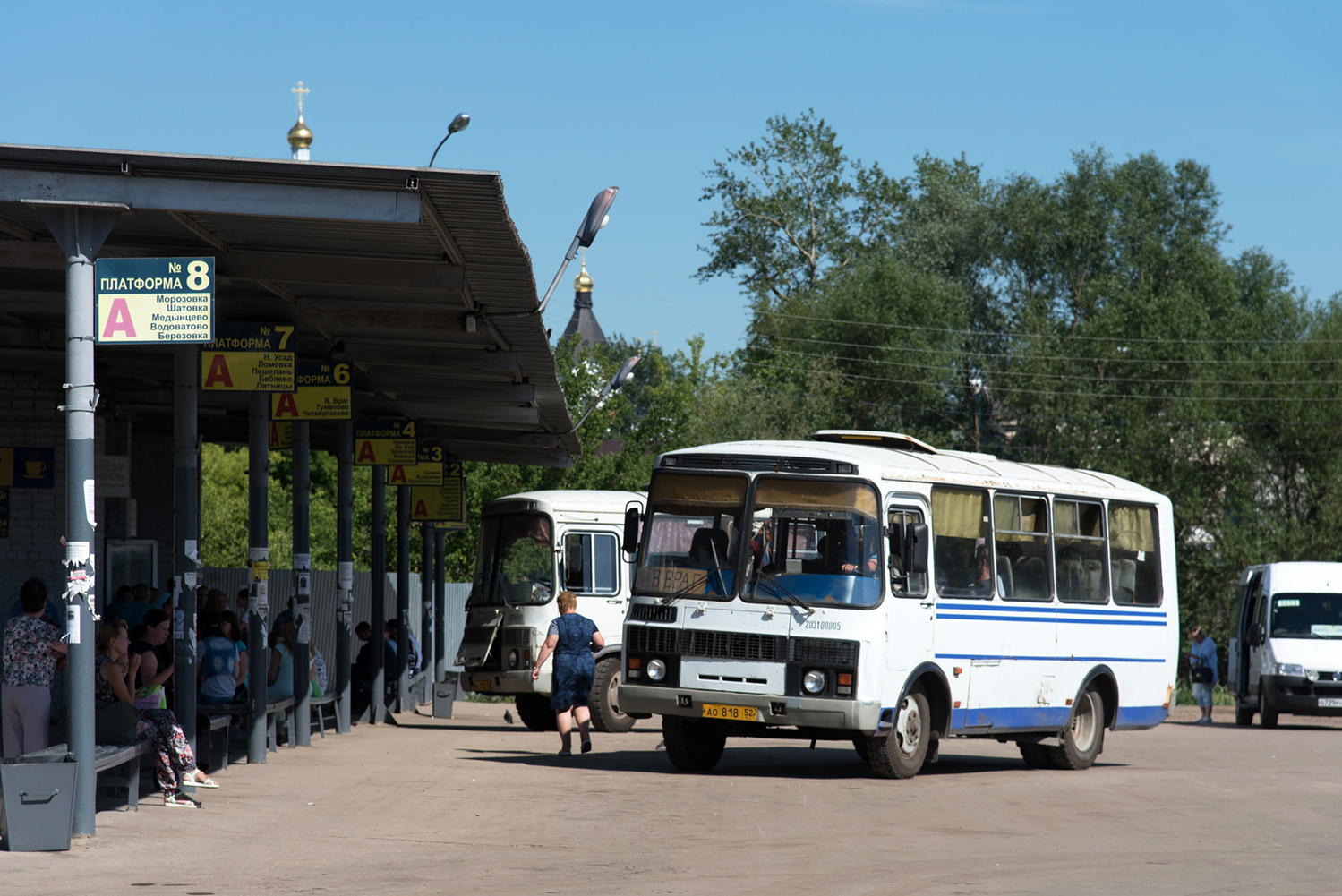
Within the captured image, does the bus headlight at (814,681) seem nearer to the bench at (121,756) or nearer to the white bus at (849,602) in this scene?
the white bus at (849,602)

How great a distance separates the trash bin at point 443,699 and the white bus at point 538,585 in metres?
2.84

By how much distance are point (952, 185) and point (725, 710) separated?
191 ft

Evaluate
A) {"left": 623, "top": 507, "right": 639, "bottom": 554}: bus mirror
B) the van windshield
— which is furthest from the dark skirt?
the van windshield

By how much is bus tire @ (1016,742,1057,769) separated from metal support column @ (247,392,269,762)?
7.54 metres

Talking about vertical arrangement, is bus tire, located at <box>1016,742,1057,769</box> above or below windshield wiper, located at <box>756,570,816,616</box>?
below

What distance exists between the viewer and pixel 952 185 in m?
70.7

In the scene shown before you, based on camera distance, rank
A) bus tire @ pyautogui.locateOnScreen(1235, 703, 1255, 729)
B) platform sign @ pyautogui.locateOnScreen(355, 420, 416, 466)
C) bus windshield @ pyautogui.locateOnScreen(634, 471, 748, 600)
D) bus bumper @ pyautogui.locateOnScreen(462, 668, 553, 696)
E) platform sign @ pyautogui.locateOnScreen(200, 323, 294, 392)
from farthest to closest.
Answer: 1. bus tire @ pyautogui.locateOnScreen(1235, 703, 1255, 729)
2. bus bumper @ pyautogui.locateOnScreen(462, 668, 553, 696)
3. platform sign @ pyautogui.locateOnScreen(355, 420, 416, 466)
4. bus windshield @ pyautogui.locateOnScreen(634, 471, 748, 600)
5. platform sign @ pyautogui.locateOnScreen(200, 323, 294, 392)

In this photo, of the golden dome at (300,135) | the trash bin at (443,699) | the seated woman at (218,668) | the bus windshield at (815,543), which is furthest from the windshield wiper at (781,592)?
the golden dome at (300,135)

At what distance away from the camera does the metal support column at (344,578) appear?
20234 mm

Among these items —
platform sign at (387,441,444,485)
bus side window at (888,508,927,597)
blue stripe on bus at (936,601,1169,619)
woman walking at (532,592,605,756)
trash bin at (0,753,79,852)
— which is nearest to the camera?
trash bin at (0,753,79,852)

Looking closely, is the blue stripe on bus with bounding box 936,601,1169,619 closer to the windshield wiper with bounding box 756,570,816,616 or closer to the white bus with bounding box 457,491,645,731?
the windshield wiper with bounding box 756,570,816,616

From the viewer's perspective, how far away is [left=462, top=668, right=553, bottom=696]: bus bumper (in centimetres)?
2233

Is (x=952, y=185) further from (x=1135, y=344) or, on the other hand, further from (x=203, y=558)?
(x=203, y=558)

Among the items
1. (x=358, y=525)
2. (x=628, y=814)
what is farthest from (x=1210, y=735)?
(x=358, y=525)
